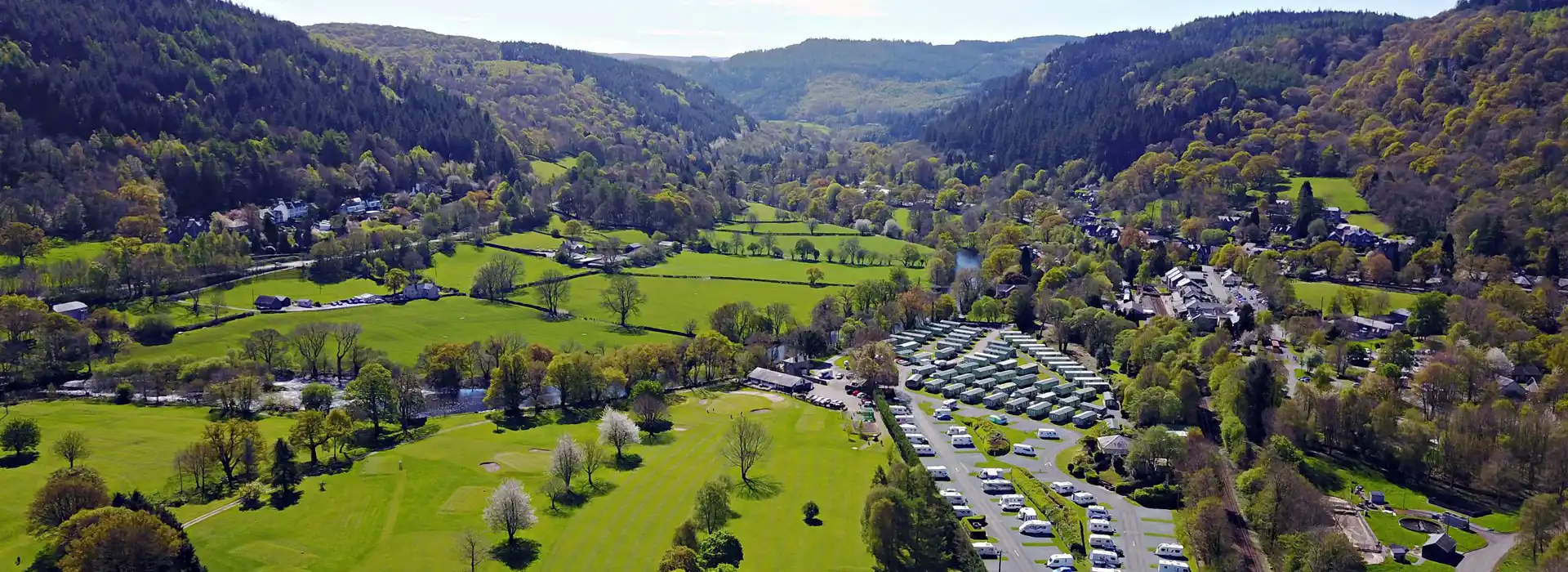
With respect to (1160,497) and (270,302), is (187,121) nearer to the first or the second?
(270,302)

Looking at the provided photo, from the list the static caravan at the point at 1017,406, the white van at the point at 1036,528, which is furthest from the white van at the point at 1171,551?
the static caravan at the point at 1017,406

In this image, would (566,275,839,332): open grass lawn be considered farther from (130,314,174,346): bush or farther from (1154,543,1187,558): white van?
(1154,543,1187,558): white van

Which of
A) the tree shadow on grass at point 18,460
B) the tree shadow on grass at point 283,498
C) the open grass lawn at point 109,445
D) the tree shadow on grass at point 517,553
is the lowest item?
the tree shadow on grass at point 517,553

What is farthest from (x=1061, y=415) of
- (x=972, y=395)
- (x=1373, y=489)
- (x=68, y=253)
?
(x=68, y=253)

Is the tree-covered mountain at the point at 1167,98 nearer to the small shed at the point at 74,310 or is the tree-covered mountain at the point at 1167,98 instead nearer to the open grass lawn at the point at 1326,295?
the open grass lawn at the point at 1326,295

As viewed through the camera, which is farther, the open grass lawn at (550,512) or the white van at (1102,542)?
the white van at (1102,542)

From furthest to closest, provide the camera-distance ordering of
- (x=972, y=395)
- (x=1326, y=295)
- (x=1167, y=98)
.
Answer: (x=1167, y=98), (x=1326, y=295), (x=972, y=395)
